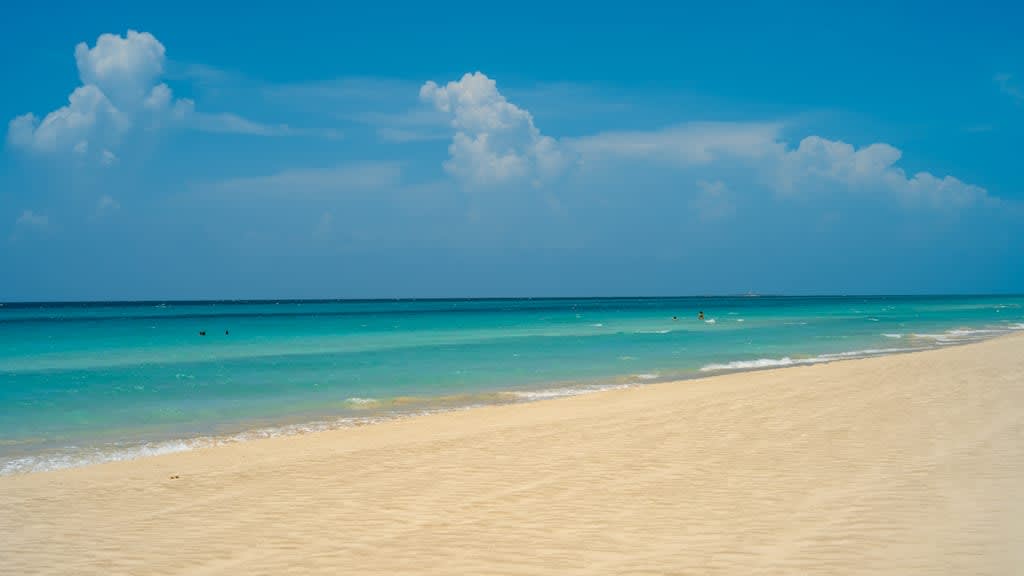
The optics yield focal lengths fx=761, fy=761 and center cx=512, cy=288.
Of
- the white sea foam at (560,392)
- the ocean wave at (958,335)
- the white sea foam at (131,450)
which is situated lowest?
the white sea foam at (131,450)

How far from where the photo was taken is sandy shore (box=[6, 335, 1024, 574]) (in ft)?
18.7

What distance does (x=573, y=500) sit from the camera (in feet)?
24.0

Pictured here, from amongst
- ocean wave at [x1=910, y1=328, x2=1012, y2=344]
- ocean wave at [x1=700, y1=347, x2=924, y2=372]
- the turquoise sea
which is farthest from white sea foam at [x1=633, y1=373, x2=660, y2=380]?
ocean wave at [x1=910, y1=328, x2=1012, y2=344]

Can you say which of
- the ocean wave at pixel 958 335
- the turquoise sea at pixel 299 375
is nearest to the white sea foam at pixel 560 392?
the turquoise sea at pixel 299 375

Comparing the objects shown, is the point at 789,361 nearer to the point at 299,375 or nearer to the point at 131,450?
the point at 299,375

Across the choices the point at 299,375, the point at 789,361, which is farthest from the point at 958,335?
the point at 299,375

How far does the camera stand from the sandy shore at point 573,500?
5707mm

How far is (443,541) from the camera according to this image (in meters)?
6.22

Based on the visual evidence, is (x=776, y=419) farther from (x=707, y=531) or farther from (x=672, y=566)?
(x=672, y=566)

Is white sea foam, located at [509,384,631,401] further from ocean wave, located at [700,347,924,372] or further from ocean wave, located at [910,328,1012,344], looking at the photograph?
ocean wave, located at [910,328,1012,344]

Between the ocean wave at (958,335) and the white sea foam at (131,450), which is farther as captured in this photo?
the ocean wave at (958,335)

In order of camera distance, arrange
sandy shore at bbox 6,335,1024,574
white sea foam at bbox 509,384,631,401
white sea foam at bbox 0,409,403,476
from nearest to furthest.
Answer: sandy shore at bbox 6,335,1024,574
white sea foam at bbox 0,409,403,476
white sea foam at bbox 509,384,631,401

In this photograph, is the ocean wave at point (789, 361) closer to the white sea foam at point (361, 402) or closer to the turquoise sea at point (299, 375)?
the turquoise sea at point (299, 375)

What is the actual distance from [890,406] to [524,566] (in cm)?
952
